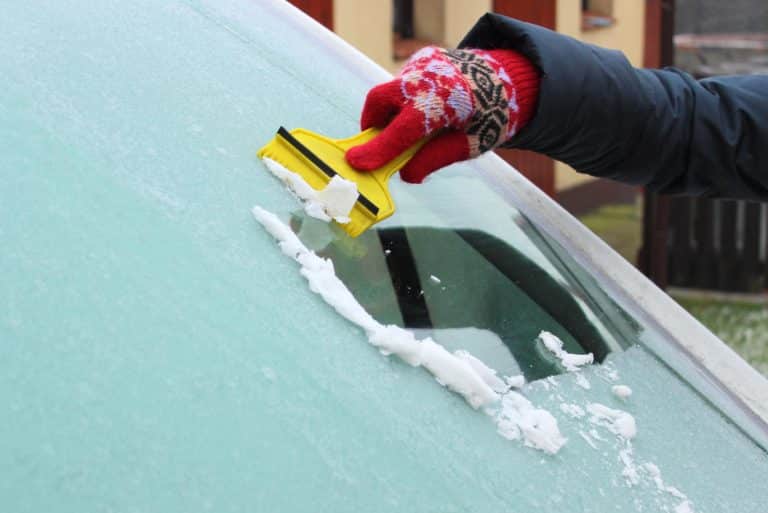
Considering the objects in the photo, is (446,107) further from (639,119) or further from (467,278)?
(639,119)

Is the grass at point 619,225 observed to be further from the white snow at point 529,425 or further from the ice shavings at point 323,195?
the white snow at point 529,425

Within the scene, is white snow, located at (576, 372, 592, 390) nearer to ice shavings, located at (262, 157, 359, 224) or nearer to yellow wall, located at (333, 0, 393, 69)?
ice shavings, located at (262, 157, 359, 224)

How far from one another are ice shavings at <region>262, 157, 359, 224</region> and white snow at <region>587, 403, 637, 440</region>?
32 centimetres

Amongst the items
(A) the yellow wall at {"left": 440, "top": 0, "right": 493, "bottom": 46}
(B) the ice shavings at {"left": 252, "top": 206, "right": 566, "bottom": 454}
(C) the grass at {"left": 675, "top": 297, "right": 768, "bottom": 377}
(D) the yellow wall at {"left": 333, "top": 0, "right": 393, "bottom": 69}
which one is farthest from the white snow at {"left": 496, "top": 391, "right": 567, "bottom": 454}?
(A) the yellow wall at {"left": 440, "top": 0, "right": 493, "bottom": 46}

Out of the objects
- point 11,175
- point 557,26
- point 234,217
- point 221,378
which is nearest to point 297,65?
point 234,217

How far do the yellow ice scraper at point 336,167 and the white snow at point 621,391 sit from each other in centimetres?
30

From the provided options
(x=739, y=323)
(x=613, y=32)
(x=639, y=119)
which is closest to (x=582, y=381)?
(x=639, y=119)

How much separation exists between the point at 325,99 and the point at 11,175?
546 mm

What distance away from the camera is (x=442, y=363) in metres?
1.12

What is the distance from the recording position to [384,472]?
998 millimetres

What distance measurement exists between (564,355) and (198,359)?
46cm

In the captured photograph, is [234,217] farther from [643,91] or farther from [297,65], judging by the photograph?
[643,91]

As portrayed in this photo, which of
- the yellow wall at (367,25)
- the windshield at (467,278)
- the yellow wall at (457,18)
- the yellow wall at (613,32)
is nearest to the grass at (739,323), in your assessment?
the yellow wall at (613,32)

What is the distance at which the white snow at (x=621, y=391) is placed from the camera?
1255 mm
